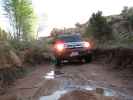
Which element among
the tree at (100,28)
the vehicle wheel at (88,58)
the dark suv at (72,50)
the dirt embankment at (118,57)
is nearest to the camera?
the dirt embankment at (118,57)

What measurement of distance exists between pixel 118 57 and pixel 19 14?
23.3m

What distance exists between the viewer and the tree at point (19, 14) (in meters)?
38.4

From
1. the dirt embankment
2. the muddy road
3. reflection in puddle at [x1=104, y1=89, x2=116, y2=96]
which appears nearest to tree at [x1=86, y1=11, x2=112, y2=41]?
the dirt embankment

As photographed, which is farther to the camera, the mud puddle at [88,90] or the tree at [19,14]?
the tree at [19,14]

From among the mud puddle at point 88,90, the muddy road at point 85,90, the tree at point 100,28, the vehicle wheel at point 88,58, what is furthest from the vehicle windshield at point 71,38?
the mud puddle at point 88,90

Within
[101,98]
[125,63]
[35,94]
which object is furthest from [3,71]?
[101,98]

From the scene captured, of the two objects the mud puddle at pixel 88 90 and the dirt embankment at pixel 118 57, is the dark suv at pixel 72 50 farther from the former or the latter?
the mud puddle at pixel 88 90

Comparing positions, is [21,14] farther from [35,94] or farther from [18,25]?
[35,94]

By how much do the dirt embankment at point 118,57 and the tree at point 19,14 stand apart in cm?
1717

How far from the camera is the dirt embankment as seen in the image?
1569cm

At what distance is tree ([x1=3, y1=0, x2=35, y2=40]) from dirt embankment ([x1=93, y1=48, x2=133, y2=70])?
17167mm

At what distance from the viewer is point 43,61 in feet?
83.3

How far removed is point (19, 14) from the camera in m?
38.8

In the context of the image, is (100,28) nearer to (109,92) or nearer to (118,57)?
(118,57)
